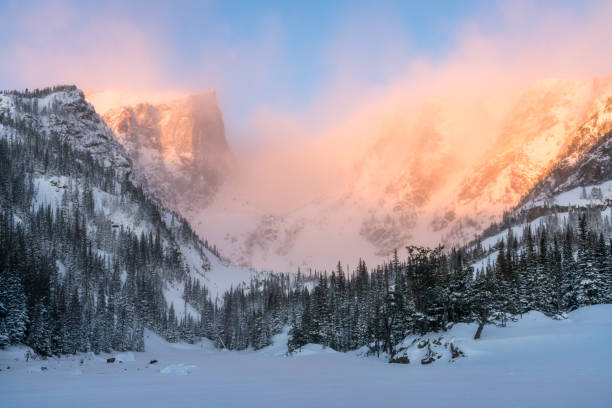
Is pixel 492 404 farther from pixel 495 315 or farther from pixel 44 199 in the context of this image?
pixel 44 199

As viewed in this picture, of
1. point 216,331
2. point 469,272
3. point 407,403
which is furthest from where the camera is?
point 216,331

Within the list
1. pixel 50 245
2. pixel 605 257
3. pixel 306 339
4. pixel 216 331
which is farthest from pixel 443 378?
pixel 216 331

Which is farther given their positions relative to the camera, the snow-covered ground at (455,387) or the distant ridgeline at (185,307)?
the distant ridgeline at (185,307)

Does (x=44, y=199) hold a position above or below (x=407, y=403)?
above

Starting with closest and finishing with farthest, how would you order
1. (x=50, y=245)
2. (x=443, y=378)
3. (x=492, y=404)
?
(x=492, y=404) < (x=443, y=378) < (x=50, y=245)

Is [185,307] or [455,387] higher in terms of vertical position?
[185,307]

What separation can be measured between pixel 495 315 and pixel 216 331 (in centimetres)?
12753

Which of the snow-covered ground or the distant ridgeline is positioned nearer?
the snow-covered ground

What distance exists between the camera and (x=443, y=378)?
36.2m

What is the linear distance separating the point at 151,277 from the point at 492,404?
18694 cm

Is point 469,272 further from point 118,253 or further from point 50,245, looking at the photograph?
point 118,253

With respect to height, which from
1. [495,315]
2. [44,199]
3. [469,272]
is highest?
[44,199]

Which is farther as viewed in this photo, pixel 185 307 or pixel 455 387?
pixel 185 307

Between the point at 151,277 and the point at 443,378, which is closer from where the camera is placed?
the point at 443,378
